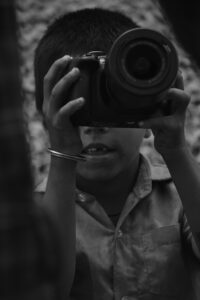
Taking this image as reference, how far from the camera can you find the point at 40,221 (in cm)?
55

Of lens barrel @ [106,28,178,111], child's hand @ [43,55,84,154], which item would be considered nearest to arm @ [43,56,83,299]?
child's hand @ [43,55,84,154]

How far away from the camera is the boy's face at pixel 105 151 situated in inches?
51.1

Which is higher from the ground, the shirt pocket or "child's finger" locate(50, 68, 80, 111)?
"child's finger" locate(50, 68, 80, 111)

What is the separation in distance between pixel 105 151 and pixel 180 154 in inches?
6.8

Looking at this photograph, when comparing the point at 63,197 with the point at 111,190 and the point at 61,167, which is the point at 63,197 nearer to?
the point at 61,167

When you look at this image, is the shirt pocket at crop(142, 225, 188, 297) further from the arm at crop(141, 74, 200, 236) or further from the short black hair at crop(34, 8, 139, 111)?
the short black hair at crop(34, 8, 139, 111)

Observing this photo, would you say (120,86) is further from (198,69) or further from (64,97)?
(198,69)

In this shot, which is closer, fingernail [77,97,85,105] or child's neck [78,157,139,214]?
fingernail [77,97,85,105]

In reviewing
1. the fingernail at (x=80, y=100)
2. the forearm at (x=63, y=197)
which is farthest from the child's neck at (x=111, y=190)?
the fingernail at (x=80, y=100)

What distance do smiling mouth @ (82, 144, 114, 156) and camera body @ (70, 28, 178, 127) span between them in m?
0.17

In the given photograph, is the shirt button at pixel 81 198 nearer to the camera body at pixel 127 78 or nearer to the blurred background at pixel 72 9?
the camera body at pixel 127 78

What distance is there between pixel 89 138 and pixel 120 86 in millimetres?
290

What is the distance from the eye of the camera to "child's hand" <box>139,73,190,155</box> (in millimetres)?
1153

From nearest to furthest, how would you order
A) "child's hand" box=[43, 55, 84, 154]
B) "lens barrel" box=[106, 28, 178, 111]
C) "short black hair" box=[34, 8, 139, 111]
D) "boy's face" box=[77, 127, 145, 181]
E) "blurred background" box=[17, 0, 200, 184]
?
"lens barrel" box=[106, 28, 178, 111]
"child's hand" box=[43, 55, 84, 154]
"boy's face" box=[77, 127, 145, 181]
"short black hair" box=[34, 8, 139, 111]
"blurred background" box=[17, 0, 200, 184]
